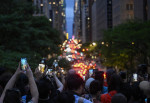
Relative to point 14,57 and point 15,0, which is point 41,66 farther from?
point 15,0

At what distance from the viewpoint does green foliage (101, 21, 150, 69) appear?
3234cm

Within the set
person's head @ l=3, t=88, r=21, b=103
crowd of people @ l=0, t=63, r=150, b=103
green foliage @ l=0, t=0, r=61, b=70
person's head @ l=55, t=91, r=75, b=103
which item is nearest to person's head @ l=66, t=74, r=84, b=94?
crowd of people @ l=0, t=63, r=150, b=103

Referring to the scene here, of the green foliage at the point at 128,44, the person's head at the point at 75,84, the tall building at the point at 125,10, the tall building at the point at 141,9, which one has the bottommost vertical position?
the person's head at the point at 75,84

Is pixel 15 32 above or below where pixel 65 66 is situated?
above

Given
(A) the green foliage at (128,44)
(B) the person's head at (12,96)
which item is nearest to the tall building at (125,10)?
(A) the green foliage at (128,44)

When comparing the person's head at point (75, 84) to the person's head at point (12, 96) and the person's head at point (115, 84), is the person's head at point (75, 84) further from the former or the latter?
the person's head at point (115, 84)

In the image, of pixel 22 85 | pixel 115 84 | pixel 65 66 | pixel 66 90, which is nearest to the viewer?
pixel 66 90

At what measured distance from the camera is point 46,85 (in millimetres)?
5098

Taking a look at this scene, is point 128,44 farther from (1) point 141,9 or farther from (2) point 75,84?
(2) point 75,84

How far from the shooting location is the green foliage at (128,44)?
106 ft

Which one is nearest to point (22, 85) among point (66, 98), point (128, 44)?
point (66, 98)

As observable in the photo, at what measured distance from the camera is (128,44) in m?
34.3

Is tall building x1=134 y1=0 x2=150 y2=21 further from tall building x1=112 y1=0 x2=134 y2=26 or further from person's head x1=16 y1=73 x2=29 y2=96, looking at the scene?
person's head x1=16 y1=73 x2=29 y2=96

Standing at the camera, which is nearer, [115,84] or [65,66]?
[115,84]
